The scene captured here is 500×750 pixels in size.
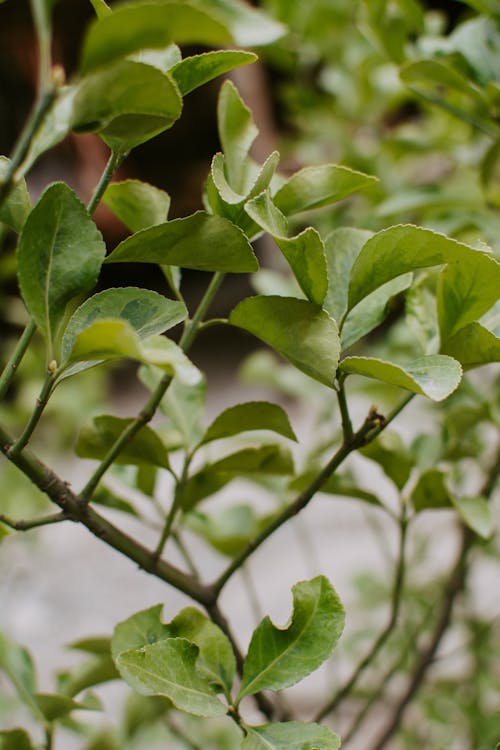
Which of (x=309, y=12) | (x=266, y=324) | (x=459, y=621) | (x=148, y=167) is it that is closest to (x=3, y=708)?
(x=459, y=621)

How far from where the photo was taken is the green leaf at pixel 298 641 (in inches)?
11.6

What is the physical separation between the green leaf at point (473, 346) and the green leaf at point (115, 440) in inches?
5.0

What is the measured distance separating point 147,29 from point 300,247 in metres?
0.09

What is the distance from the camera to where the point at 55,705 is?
15.3 inches

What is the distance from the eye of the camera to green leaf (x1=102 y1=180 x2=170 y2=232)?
1.07ft

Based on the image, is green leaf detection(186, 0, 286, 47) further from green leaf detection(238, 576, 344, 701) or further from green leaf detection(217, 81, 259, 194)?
green leaf detection(238, 576, 344, 701)

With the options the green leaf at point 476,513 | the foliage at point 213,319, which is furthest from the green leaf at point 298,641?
the green leaf at point 476,513

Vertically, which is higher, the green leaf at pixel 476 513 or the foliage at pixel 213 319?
the foliage at pixel 213 319

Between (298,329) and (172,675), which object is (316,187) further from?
(172,675)

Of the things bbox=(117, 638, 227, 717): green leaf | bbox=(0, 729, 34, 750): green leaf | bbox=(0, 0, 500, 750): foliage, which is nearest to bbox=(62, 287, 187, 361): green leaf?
bbox=(0, 0, 500, 750): foliage

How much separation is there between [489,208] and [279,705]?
0.37 metres

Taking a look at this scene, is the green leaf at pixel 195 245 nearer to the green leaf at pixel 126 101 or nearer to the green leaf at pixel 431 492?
the green leaf at pixel 126 101

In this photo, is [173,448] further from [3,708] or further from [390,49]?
[3,708]

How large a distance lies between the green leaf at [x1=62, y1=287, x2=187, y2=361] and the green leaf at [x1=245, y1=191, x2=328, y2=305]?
4 centimetres
